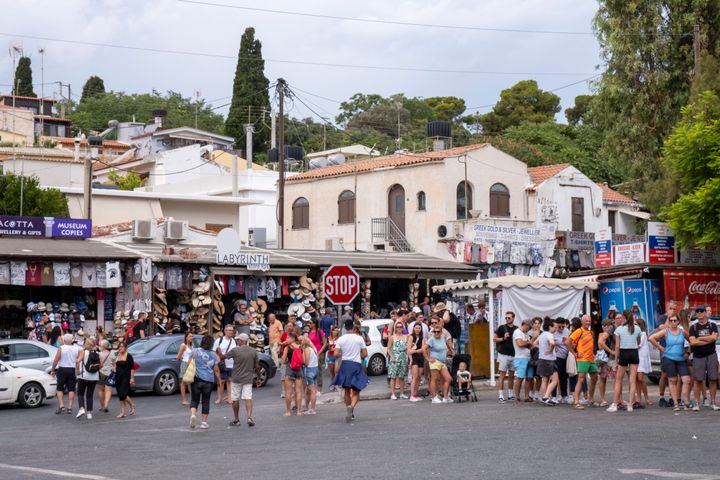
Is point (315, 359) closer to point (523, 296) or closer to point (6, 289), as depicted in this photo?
point (523, 296)

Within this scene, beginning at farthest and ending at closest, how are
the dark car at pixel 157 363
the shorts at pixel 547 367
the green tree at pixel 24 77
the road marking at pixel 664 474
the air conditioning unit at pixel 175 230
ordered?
the green tree at pixel 24 77 < the air conditioning unit at pixel 175 230 < the dark car at pixel 157 363 < the shorts at pixel 547 367 < the road marking at pixel 664 474

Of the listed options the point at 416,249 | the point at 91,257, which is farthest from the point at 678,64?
the point at 91,257

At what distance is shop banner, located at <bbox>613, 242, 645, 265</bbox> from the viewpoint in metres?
30.4

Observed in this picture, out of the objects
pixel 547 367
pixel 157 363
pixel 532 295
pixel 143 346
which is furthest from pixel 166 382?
pixel 547 367

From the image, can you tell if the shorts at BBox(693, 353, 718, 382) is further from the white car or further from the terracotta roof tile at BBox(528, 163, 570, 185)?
the terracotta roof tile at BBox(528, 163, 570, 185)

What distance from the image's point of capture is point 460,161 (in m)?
45.0

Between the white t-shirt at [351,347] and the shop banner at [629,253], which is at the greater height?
the shop banner at [629,253]

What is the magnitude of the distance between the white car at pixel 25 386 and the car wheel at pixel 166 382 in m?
2.45

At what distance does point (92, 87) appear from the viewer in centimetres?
11069

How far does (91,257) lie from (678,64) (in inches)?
880

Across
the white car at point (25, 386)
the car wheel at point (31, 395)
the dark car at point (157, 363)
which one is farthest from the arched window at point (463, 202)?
the car wheel at point (31, 395)

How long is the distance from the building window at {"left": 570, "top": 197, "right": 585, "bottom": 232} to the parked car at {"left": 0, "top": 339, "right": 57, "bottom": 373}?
95.4 feet

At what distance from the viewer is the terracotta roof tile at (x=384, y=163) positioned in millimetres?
45219

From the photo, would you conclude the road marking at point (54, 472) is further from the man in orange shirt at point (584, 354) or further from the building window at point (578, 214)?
the building window at point (578, 214)
